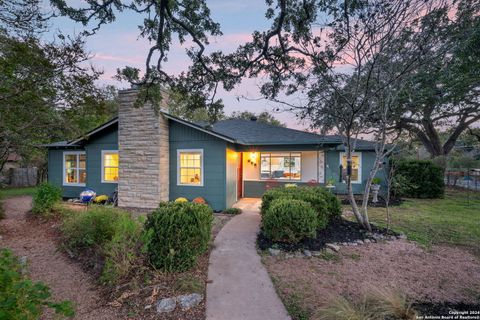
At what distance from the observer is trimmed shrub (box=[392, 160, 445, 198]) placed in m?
11.5

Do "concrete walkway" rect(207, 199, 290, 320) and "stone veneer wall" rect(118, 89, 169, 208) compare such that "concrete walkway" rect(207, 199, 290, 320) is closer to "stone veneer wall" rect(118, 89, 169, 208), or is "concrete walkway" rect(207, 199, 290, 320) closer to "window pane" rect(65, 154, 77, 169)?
"stone veneer wall" rect(118, 89, 169, 208)

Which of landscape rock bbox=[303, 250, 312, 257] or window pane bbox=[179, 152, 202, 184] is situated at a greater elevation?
window pane bbox=[179, 152, 202, 184]

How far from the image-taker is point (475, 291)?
3.41 metres

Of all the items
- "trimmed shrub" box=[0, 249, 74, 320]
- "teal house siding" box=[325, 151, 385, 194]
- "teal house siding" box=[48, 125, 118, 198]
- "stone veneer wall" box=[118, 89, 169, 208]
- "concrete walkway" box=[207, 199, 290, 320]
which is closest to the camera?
"trimmed shrub" box=[0, 249, 74, 320]

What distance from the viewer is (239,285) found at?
354 centimetres

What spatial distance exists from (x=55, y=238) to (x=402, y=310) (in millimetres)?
7226

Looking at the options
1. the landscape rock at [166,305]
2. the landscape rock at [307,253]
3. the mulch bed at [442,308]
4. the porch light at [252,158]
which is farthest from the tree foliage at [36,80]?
the mulch bed at [442,308]

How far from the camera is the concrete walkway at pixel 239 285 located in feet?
9.55

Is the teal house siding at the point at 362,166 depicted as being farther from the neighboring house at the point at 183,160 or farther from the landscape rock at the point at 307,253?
the landscape rock at the point at 307,253

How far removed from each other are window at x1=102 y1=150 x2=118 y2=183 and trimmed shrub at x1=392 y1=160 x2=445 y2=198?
43.1 feet

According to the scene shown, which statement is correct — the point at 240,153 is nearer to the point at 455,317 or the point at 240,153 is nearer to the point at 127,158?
the point at 127,158

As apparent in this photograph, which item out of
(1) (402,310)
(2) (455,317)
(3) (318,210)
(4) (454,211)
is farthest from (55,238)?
(4) (454,211)

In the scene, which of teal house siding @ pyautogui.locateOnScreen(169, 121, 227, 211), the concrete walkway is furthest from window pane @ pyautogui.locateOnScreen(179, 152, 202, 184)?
the concrete walkway

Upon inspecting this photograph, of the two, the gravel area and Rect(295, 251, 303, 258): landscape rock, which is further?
Rect(295, 251, 303, 258): landscape rock
